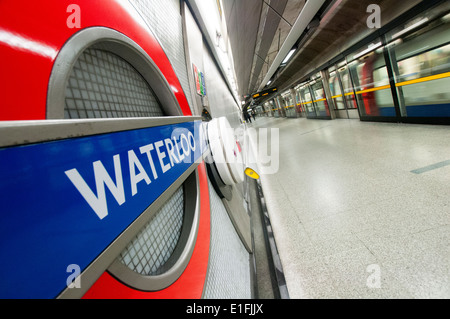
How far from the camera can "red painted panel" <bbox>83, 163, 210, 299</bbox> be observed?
362 millimetres

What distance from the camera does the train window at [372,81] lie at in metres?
5.42

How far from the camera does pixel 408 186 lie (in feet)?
7.16

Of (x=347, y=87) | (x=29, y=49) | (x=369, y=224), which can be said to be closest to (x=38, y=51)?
(x=29, y=49)

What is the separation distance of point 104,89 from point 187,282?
→ 2.35 ft

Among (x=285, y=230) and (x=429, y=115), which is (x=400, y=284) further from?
(x=429, y=115)

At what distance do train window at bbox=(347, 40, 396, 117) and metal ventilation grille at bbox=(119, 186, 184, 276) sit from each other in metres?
7.00

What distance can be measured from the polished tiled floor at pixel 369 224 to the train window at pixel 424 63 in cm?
137

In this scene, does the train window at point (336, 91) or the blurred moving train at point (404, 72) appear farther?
the train window at point (336, 91)

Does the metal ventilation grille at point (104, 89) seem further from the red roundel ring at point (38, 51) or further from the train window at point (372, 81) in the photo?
the train window at point (372, 81)

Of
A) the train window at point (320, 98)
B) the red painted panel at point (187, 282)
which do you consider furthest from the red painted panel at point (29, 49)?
the train window at point (320, 98)

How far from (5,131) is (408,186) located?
3109mm
